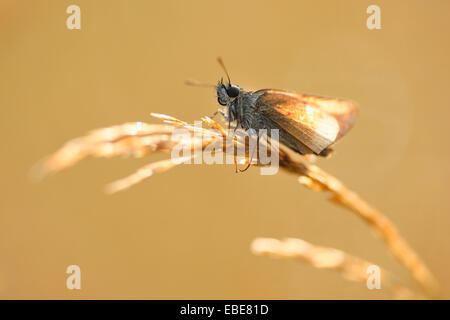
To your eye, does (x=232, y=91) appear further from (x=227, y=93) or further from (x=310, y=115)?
(x=310, y=115)

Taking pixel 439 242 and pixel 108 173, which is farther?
pixel 108 173

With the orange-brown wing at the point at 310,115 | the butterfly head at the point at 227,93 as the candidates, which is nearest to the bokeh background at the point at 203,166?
the butterfly head at the point at 227,93

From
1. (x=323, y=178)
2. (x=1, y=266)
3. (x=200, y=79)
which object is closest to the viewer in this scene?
(x=323, y=178)

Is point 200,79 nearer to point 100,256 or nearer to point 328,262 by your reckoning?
point 100,256

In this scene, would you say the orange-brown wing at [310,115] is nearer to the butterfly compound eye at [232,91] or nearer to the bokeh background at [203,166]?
the butterfly compound eye at [232,91]

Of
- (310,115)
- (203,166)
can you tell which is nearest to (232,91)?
(310,115)

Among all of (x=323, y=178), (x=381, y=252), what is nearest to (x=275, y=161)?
(x=323, y=178)

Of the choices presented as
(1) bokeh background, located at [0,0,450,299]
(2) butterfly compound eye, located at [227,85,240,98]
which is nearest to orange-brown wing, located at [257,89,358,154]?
(2) butterfly compound eye, located at [227,85,240,98]
